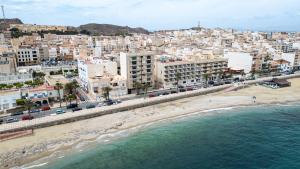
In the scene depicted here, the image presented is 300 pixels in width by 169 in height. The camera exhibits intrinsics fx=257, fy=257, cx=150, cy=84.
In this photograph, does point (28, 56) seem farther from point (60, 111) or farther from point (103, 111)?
point (103, 111)

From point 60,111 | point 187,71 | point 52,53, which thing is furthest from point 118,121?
point 52,53

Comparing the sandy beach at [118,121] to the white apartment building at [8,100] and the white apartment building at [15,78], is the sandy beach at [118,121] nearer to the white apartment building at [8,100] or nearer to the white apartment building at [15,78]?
the white apartment building at [8,100]

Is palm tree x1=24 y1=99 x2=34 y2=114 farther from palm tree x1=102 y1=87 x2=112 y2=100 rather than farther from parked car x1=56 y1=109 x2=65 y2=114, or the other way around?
palm tree x1=102 y1=87 x2=112 y2=100

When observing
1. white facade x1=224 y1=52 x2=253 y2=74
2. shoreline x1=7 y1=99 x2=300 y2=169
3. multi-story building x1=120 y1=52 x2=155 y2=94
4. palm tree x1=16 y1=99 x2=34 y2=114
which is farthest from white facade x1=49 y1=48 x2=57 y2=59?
shoreline x1=7 y1=99 x2=300 y2=169

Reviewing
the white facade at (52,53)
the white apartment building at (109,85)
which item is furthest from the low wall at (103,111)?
the white facade at (52,53)

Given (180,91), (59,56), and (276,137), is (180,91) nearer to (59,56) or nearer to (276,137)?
(276,137)

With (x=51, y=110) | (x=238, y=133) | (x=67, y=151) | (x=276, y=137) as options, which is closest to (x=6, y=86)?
(x=51, y=110)
